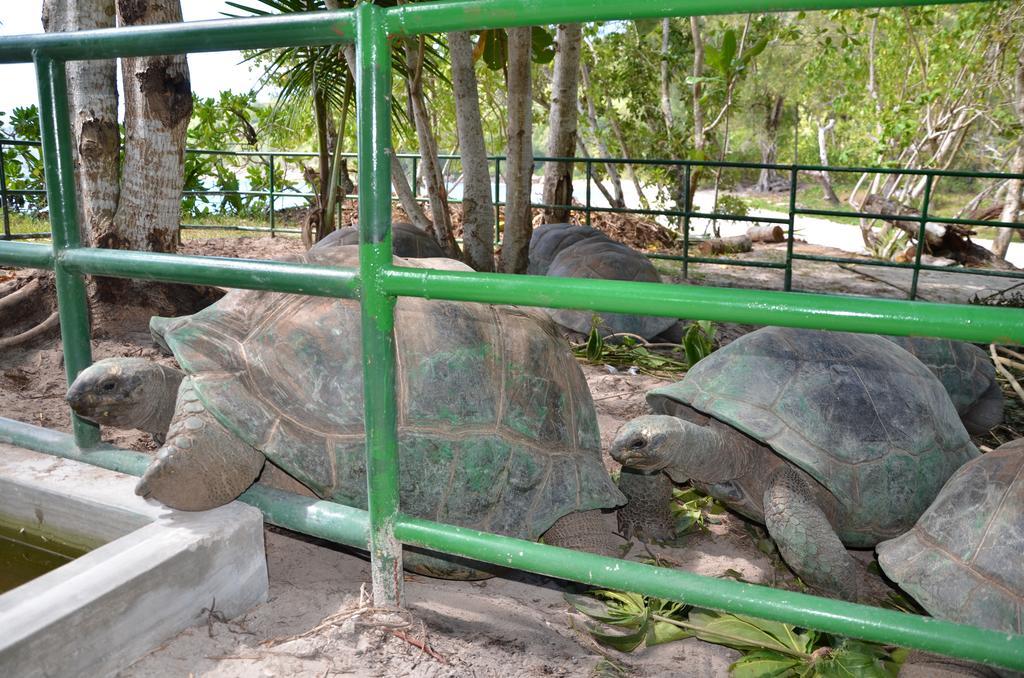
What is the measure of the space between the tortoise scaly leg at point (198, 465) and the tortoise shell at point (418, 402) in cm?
4

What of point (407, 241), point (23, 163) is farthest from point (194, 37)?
point (23, 163)

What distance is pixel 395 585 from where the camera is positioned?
5.73 feet

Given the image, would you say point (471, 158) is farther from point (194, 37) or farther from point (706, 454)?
point (194, 37)

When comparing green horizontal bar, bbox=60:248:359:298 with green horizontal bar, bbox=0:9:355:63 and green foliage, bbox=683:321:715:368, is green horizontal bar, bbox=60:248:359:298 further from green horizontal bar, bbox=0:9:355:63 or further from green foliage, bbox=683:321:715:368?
green foliage, bbox=683:321:715:368

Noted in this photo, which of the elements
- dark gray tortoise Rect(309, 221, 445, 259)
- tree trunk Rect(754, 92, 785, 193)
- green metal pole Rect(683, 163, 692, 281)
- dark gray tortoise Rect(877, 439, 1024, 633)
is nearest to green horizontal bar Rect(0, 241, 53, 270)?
dark gray tortoise Rect(877, 439, 1024, 633)

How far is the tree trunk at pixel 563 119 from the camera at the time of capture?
794cm

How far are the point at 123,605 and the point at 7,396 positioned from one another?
3.06m

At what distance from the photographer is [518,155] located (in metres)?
6.49

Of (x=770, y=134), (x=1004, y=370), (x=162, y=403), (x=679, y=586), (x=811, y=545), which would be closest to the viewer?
(x=679, y=586)

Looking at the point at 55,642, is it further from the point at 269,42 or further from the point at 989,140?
the point at 989,140

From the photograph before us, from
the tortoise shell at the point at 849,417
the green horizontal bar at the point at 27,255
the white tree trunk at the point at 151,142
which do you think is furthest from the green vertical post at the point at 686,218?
the green horizontal bar at the point at 27,255

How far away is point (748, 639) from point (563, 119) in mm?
7364

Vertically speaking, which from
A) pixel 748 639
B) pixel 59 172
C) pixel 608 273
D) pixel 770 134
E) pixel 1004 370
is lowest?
pixel 748 639

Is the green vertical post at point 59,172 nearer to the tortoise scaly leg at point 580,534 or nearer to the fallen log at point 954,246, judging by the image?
the tortoise scaly leg at point 580,534
